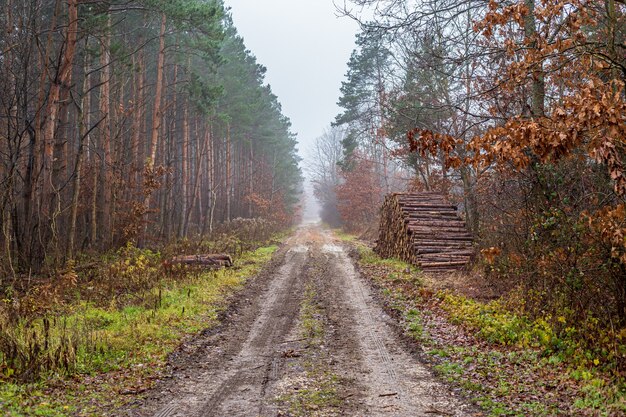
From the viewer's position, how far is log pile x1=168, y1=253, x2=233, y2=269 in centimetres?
1711

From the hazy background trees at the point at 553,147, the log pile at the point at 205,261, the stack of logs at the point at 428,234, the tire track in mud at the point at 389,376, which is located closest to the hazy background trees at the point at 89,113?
the log pile at the point at 205,261

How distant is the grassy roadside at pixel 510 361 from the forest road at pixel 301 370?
422 mm

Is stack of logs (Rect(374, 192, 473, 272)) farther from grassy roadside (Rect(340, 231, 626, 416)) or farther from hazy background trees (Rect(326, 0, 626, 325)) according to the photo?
grassy roadside (Rect(340, 231, 626, 416))

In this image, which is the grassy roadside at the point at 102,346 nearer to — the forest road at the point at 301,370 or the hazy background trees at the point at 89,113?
the forest road at the point at 301,370

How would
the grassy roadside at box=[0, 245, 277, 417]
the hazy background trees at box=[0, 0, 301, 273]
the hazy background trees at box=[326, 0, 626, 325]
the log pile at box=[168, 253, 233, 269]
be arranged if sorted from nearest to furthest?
1. the hazy background trees at box=[326, 0, 626, 325]
2. the grassy roadside at box=[0, 245, 277, 417]
3. the hazy background trees at box=[0, 0, 301, 273]
4. the log pile at box=[168, 253, 233, 269]

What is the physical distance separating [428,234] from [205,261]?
26.2ft

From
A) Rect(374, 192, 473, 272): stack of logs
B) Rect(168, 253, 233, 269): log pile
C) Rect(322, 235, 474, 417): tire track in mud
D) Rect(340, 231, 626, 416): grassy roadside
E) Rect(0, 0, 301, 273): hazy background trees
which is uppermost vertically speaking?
Rect(0, 0, 301, 273): hazy background trees

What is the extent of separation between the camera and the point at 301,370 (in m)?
7.26

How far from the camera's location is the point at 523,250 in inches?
410

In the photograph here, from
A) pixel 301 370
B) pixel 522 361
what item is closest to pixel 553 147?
pixel 522 361

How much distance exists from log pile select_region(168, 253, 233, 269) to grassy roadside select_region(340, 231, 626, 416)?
8321 mm

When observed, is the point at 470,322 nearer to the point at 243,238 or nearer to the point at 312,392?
the point at 312,392

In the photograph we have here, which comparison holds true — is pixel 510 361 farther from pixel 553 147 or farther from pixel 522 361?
pixel 553 147

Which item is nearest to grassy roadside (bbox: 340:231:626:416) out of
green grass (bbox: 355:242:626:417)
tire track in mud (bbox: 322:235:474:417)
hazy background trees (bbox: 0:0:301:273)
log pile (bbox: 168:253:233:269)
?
green grass (bbox: 355:242:626:417)
